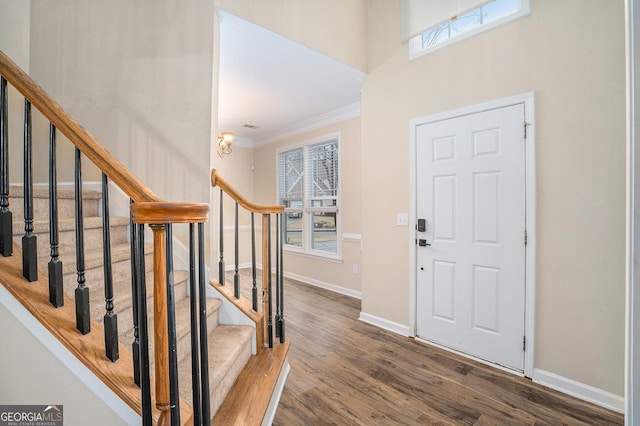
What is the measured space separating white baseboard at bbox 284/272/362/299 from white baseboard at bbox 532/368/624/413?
85.6 inches

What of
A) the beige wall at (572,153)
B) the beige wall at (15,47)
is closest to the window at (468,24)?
the beige wall at (572,153)

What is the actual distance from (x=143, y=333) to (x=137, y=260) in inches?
9.3

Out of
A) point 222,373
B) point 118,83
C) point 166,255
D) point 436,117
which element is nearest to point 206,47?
point 118,83

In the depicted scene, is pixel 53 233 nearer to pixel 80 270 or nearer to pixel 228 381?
pixel 80 270

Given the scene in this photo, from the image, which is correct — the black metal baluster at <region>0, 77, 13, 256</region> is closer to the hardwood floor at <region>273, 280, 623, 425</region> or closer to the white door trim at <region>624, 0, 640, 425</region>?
the hardwood floor at <region>273, 280, 623, 425</region>

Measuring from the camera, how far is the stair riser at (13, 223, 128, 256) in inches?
60.9

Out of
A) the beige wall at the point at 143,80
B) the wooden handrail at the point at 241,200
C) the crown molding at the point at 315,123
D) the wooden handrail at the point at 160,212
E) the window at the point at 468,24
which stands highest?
the window at the point at 468,24

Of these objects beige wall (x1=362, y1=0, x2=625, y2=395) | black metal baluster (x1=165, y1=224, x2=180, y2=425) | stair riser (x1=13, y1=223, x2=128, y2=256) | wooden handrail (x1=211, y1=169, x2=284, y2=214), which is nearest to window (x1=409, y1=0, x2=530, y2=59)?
beige wall (x1=362, y1=0, x2=625, y2=395)

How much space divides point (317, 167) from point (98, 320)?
3.62m

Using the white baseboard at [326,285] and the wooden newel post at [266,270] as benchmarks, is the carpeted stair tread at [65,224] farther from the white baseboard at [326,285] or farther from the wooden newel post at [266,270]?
the white baseboard at [326,285]

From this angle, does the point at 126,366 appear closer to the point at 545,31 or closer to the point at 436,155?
the point at 436,155

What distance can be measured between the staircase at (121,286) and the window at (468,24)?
9.09 feet

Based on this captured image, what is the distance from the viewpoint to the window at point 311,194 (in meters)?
4.36

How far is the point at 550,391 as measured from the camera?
194 centimetres
